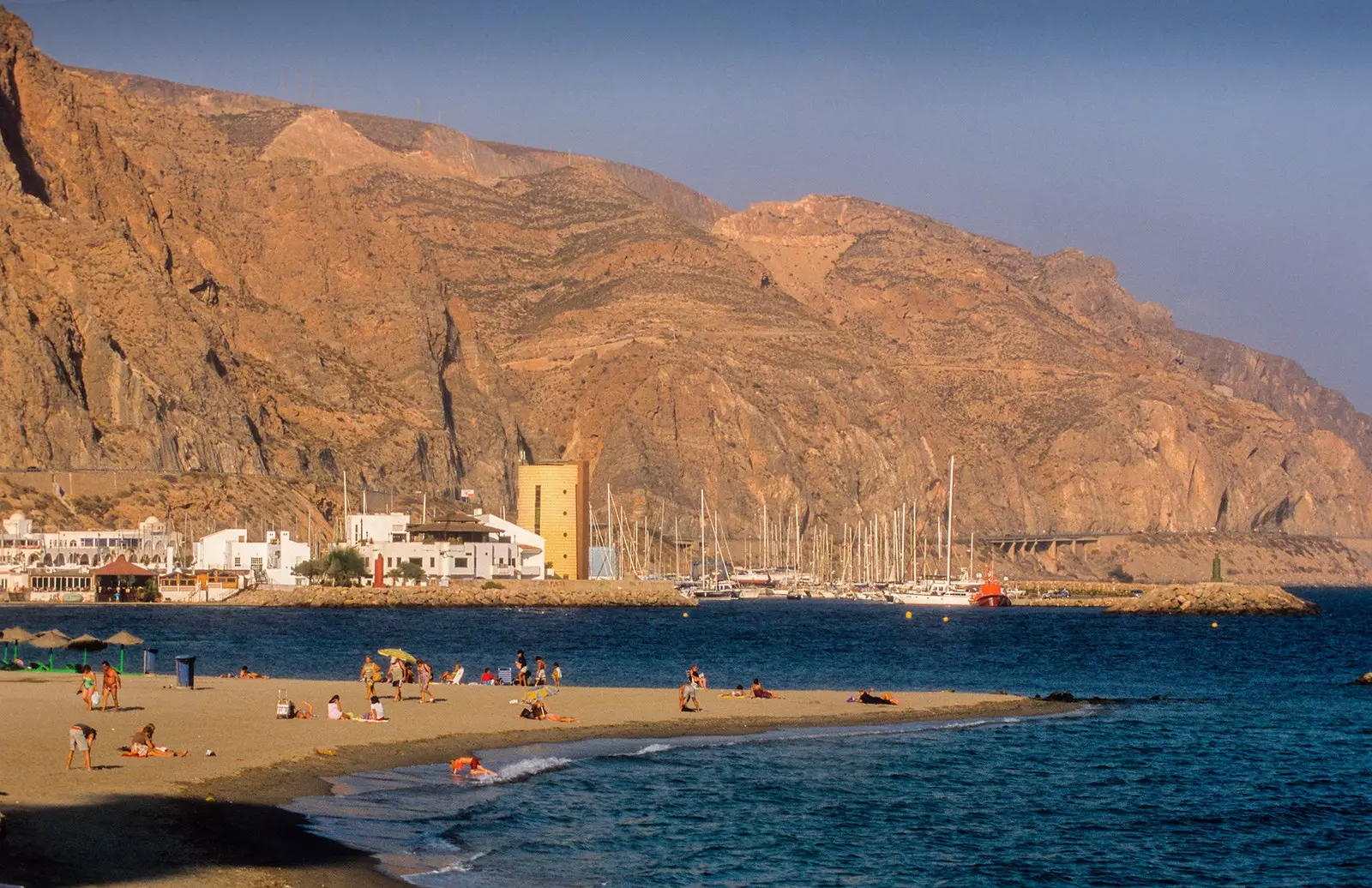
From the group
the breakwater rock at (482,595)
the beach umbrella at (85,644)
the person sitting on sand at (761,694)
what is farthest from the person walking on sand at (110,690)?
the breakwater rock at (482,595)

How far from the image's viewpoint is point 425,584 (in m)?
187

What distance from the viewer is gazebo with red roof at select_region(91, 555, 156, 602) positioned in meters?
166

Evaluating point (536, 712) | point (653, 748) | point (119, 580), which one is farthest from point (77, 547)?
point (653, 748)

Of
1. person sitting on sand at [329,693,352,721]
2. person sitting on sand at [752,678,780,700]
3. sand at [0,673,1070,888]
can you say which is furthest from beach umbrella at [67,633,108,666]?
person sitting on sand at [752,678,780,700]

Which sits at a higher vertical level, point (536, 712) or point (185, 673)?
point (185, 673)

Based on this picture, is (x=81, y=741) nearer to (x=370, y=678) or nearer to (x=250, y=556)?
(x=370, y=678)

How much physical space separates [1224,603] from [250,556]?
9623 centimetres

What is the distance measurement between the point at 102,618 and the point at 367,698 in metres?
84.1

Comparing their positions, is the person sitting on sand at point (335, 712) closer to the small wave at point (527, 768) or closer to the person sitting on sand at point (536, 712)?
the person sitting on sand at point (536, 712)

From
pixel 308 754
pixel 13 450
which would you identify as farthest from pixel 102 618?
pixel 308 754

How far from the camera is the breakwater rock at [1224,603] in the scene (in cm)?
19225

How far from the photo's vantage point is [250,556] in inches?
7254

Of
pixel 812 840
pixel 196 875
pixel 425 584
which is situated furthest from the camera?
pixel 425 584

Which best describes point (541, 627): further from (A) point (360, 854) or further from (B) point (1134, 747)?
(A) point (360, 854)
